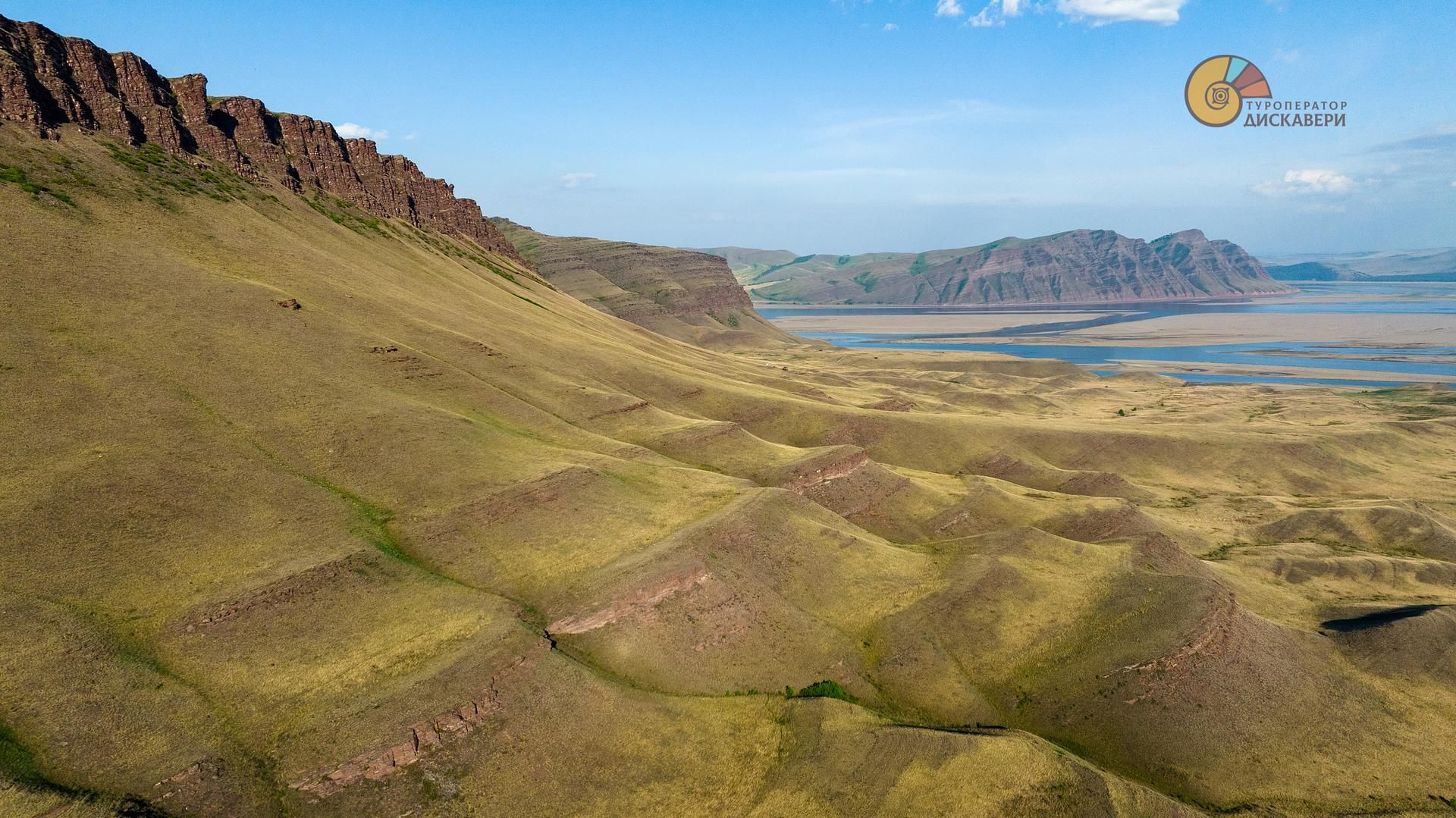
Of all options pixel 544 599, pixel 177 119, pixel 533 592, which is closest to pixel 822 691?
pixel 544 599

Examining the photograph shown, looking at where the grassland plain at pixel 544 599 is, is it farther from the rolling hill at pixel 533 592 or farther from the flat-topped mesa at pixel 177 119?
the flat-topped mesa at pixel 177 119

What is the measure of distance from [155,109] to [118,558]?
97433 mm

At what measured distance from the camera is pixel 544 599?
49.1 metres

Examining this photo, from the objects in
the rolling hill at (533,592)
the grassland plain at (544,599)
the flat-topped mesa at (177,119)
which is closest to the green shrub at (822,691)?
the rolling hill at (533,592)

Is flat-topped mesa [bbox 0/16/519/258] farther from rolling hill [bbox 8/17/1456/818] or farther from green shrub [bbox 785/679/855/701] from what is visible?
green shrub [bbox 785/679/855/701]

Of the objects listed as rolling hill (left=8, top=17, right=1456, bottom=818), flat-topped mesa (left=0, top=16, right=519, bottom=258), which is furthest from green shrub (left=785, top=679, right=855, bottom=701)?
flat-topped mesa (left=0, top=16, right=519, bottom=258)

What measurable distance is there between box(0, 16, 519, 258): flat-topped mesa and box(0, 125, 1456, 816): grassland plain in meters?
7.27

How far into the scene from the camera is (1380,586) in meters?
71.4

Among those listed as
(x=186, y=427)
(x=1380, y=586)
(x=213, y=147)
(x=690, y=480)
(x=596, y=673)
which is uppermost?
(x=213, y=147)

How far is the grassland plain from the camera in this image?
118ft

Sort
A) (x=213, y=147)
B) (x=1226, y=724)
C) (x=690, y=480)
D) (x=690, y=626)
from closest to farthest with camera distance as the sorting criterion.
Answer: (x=1226, y=724) → (x=690, y=626) → (x=690, y=480) → (x=213, y=147)

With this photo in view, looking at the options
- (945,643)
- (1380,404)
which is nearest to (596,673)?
(945,643)

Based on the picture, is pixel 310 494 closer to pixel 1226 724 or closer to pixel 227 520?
pixel 227 520

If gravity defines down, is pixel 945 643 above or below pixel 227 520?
below
